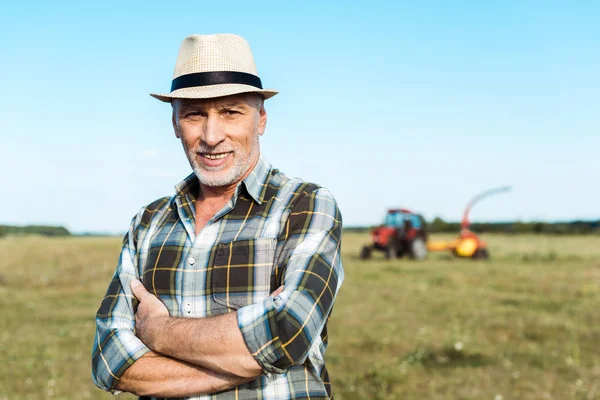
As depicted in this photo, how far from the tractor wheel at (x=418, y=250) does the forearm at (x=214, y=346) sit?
822 inches

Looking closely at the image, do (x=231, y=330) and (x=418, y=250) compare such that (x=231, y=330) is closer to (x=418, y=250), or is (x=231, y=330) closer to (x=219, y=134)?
(x=219, y=134)

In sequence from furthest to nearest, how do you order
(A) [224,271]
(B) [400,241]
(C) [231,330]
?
(B) [400,241], (A) [224,271], (C) [231,330]

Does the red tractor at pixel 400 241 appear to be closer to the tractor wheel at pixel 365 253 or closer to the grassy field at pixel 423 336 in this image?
the tractor wheel at pixel 365 253

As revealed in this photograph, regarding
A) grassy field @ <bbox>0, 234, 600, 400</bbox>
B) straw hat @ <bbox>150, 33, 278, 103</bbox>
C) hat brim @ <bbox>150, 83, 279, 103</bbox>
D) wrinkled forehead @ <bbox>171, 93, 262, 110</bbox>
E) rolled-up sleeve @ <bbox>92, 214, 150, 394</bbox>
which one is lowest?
grassy field @ <bbox>0, 234, 600, 400</bbox>

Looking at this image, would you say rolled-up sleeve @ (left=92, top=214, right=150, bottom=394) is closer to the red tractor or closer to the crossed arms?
the crossed arms

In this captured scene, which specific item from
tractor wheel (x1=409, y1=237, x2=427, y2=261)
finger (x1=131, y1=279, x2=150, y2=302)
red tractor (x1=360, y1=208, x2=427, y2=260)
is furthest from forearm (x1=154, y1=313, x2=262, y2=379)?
tractor wheel (x1=409, y1=237, x2=427, y2=261)

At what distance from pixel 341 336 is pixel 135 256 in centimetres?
669

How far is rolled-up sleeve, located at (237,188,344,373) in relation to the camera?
2020 millimetres

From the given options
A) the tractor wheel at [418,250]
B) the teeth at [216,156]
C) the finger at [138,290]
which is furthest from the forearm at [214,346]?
the tractor wheel at [418,250]

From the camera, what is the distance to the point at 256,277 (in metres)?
2.25

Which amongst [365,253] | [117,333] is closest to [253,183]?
[117,333]

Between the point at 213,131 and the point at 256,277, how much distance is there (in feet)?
1.96

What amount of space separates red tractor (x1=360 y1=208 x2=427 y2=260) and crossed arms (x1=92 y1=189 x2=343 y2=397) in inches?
808

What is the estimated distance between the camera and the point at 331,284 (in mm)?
2195
